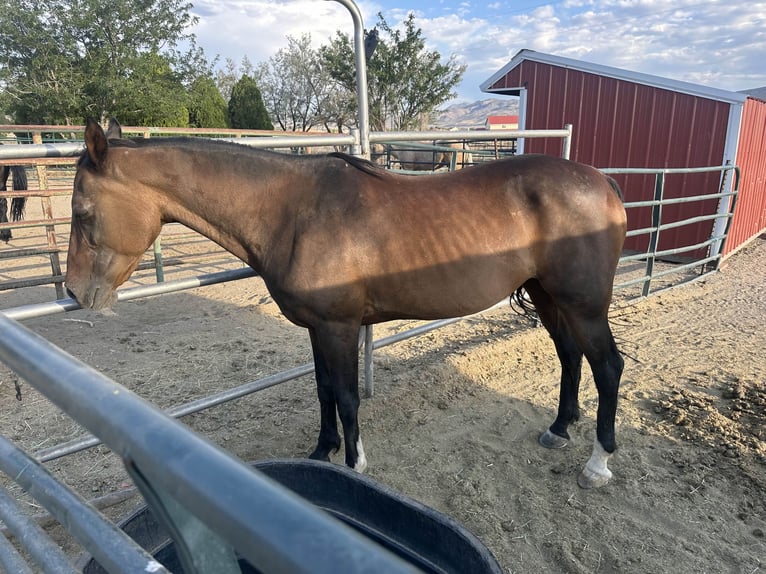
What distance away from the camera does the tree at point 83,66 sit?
2128 centimetres

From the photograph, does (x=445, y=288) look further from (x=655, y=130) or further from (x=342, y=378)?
(x=655, y=130)

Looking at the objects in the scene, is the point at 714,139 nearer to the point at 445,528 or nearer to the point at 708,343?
the point at 708,343

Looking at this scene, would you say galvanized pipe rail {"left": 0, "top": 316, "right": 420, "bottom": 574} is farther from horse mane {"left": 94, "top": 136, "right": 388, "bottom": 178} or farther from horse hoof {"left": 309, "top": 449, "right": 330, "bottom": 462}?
horse hoof {"left": 309, "top": 449, "right": 330, "bottom": 462}

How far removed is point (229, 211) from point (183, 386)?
192 cm

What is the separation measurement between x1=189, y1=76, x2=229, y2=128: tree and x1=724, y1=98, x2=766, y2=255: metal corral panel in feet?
72.2

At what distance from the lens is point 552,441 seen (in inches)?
112

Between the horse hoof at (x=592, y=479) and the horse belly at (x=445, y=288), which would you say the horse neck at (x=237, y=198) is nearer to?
the horse belly at (x=445, y=288)

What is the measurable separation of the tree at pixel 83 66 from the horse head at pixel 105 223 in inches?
904

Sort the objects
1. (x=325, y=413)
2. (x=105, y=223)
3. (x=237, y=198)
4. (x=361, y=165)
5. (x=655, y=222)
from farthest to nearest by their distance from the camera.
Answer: (x=655, y=222) < (x=325, y=413) < (x=361, y=165) < (x=237, y=198) < (x=105, y=223)

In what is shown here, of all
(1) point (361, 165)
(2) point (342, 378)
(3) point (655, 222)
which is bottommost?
(2) point (342, 378)

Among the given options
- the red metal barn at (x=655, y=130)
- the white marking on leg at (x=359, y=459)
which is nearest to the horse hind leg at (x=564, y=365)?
the white marking on leg at (x=359, y=459)

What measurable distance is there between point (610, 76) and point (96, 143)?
26.8 feet

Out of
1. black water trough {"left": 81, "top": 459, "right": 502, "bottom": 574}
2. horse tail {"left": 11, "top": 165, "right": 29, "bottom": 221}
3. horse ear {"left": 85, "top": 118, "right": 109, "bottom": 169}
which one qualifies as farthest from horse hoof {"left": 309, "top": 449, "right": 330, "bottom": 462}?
horse tail {"left": 11, "top": 165, "right": 29, "bottom": 221}

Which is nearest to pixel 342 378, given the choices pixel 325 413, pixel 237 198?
pixel 325 413
